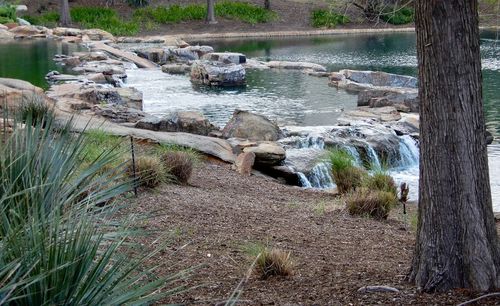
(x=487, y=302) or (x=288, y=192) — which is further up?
(x=487, y=302)

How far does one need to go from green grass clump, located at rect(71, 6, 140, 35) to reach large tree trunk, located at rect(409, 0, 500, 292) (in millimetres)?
37218

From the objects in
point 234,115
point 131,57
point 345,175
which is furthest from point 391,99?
point 131,57

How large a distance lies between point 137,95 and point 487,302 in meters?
14.9

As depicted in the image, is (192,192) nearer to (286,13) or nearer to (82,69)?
(82,69)

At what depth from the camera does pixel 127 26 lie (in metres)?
41.3

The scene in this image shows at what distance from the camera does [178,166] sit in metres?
8.27

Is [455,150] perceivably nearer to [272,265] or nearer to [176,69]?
[272,265]

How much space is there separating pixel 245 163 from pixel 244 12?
36.2m

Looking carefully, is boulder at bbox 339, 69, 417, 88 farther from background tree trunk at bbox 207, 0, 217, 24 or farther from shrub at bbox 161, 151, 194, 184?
background tree trunk at bbox 207, 0, 217, 24

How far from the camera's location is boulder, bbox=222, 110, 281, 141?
13.4 meters

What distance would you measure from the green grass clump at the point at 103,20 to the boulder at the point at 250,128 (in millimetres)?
27687

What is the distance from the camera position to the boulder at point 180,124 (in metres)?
12.4

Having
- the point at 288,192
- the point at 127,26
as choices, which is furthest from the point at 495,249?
the point at 127,26

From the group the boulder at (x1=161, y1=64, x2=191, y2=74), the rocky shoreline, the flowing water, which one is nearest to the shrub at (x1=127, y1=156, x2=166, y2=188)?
the rocky shoreline
